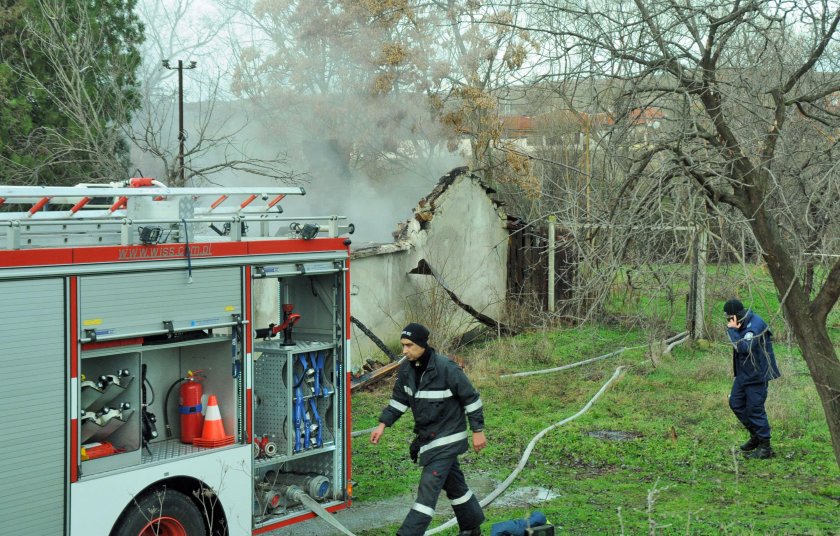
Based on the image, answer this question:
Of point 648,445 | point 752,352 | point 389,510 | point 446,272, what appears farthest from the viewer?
point 446,272

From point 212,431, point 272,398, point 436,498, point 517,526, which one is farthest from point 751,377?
point 212,431

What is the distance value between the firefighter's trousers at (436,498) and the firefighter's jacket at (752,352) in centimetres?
408

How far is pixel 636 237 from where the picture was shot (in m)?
7.58

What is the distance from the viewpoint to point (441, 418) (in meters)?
7.28

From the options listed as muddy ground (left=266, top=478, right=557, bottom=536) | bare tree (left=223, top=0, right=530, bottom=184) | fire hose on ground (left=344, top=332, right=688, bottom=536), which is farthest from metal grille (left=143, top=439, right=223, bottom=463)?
bare tree (left=223, top=0, right=530, bottom=184)

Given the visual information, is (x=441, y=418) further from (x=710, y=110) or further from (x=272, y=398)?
(x=710, y=110)

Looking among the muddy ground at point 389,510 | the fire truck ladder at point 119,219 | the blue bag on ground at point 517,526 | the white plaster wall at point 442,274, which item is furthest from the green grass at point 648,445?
the fire truck ladder at point 119,219

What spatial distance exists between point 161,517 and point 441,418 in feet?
7.00

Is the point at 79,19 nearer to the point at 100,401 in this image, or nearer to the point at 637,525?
the point at 100,401

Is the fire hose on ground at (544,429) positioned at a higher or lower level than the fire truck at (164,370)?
lower

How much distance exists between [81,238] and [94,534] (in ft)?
6.34

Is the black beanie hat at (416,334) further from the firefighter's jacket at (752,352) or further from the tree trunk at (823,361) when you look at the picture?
the firefighter's jacket at (752,352)

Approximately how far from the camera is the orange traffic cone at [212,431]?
7.12 meters

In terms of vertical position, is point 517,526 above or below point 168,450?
below
